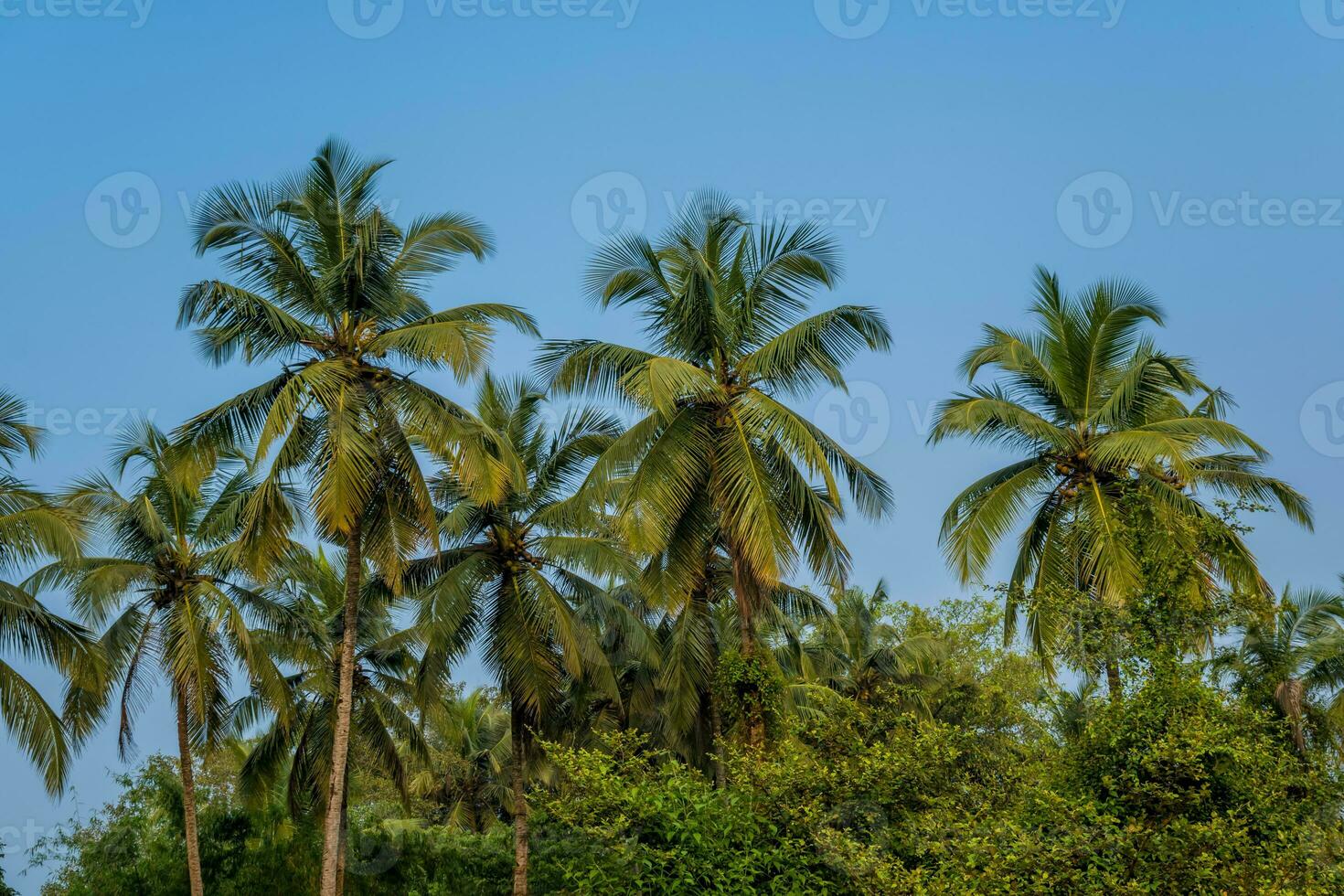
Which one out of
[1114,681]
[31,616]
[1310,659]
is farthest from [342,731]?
[1310,659]

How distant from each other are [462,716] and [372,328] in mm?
20385

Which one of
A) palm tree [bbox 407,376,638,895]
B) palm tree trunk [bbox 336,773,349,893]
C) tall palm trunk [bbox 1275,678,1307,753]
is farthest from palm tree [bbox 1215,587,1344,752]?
palm tree trunk [bbox 336,773,349,893]

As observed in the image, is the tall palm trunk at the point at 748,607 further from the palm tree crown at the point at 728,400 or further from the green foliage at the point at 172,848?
the green foliage at the point at 172,848

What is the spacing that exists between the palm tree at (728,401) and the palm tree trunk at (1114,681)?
438 centimetres

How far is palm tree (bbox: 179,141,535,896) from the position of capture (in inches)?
638

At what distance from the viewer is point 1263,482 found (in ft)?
61.9

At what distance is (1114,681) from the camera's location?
42.3 ft

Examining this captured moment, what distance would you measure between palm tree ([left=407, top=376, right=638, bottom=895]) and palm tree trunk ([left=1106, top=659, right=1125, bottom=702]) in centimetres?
919

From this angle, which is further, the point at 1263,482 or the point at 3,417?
the point at 1263,482

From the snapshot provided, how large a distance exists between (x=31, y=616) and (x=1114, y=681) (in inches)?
542

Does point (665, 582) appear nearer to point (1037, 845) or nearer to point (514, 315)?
point (514, 315)

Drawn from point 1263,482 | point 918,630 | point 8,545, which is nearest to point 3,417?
point 8,545

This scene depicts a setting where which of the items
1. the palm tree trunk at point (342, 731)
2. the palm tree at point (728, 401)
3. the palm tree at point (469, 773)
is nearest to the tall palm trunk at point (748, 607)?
the palm tree at point (728, 401)

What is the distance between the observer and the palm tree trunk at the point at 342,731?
16172 mm
